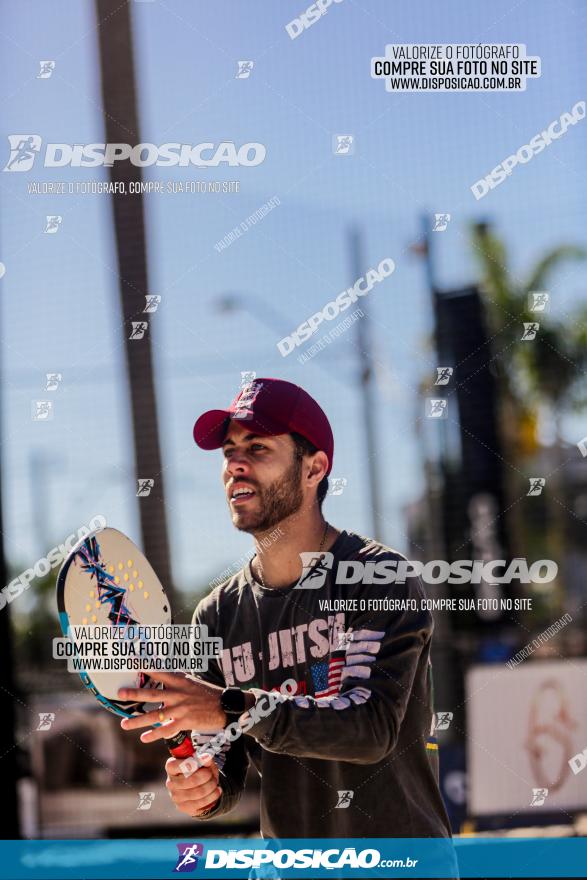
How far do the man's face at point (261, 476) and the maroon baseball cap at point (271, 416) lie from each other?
0.03m

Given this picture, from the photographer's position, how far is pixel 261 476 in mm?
3176

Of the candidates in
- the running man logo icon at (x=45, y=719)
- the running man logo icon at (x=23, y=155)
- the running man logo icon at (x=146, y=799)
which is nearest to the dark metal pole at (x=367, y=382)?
the running man logo icon at (x=23, y=155)

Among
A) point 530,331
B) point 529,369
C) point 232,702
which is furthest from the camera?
point 529,369

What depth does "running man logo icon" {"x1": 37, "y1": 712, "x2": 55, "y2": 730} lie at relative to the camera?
3.85 m

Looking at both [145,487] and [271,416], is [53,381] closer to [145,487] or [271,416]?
[145,487]

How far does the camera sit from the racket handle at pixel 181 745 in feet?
8.25

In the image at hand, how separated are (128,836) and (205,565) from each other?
1142 mm

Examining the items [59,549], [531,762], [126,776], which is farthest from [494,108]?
[126,776]

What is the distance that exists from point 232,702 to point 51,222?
1.90m

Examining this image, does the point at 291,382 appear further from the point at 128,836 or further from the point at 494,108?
the point at 128,836

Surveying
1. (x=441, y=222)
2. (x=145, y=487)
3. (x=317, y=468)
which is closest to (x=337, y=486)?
(x=317, y=468)

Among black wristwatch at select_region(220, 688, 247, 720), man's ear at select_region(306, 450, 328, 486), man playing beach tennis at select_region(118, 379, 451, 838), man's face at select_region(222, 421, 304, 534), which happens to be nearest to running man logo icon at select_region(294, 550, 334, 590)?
man playing beach tennis at select_region(118, 379, 451, 838)

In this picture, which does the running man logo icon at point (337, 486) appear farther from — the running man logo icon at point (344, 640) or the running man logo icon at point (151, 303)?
the running man logo icon at point (151, 303)

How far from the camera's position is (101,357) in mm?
3518
